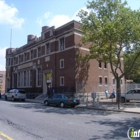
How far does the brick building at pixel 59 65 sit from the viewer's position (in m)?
28.7

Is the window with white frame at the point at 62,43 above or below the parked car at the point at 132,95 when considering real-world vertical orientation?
above

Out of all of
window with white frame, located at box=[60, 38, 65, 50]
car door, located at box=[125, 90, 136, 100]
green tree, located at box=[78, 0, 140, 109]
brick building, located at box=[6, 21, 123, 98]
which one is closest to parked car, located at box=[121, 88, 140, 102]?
car door, located at box=[125, 90, 136, 100]

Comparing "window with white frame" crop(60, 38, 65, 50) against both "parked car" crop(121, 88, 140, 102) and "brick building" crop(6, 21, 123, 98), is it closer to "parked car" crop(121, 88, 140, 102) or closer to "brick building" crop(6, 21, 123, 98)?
"brick building" crop(6, 21, 123, 98)

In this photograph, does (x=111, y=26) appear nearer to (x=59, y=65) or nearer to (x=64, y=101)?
(x=64, y=101)

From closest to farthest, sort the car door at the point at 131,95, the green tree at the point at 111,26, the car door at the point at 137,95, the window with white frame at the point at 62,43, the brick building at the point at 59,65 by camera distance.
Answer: the green tree at the point at 111,26, the car door at the point at 137,95, the car door at the point at 131,95, the brick building at the point at 59,65, the window with white frame at the point at 62,43

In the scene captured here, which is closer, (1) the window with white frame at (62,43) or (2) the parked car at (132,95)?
(2) the parked car at (132,95)

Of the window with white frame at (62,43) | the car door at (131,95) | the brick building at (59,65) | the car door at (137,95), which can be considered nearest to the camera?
the car door at (137,95)

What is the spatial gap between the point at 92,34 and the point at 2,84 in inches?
2926

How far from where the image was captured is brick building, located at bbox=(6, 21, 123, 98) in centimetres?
2872

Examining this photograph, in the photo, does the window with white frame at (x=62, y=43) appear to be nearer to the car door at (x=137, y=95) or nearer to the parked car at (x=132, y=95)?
the parked car at (x=132, y=95)

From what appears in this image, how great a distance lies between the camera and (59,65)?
102 feet

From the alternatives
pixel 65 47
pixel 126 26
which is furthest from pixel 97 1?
pixel 65 47

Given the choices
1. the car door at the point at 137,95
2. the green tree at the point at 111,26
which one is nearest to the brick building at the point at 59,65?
the green tree at the point at 111,26

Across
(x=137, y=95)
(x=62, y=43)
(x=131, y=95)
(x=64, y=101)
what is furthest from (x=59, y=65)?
(x=137, y=95)
